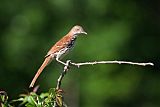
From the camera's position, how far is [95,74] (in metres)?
18.8

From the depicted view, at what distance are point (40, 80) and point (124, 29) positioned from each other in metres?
2.65

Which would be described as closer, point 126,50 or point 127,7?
point 126,50

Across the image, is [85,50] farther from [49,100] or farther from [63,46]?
[49,100]

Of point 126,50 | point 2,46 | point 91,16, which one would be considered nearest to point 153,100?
point 126,50

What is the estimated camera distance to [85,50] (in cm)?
1806

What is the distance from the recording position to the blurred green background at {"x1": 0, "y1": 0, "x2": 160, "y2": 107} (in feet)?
60.3

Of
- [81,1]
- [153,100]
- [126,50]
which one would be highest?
[81,1]

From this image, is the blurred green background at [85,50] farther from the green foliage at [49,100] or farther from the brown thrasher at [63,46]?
the green foliage at [49,100]

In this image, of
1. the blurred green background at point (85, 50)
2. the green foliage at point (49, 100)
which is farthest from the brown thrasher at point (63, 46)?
the blurred green background at point (85, 50)

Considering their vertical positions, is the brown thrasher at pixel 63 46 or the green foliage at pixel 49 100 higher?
the brown thrasher at pixel 63 46

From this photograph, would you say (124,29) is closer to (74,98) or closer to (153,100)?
(153,100)

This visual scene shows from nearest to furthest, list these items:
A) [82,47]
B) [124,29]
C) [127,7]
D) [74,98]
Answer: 1. [74,98]
2. [82,47]
3. [124,29]
4. [127,7]

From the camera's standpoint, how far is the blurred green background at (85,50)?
18375 mm

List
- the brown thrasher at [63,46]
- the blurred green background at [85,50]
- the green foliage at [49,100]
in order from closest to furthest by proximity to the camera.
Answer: the green foliage at [49,100] < the brown thrasher at [63,46] < the blurred green background at [85,50]
